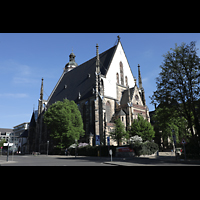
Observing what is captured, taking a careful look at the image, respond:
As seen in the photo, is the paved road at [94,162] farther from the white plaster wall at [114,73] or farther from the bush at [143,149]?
the white plaster wall at [114,73]

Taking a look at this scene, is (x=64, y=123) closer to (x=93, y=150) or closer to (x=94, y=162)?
(x=93, y=150)

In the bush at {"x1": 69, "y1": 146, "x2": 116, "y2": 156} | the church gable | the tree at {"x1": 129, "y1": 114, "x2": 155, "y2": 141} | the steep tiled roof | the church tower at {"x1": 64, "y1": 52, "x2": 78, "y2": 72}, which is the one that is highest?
the church tower at {"x1": 64, "y1": 52, "x2": 78, "y2": 72}

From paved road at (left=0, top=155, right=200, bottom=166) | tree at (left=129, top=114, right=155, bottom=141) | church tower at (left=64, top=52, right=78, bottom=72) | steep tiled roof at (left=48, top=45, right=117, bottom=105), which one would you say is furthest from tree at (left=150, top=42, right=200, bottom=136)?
church tower at (left=64, top=52, right=78, bottom=72)

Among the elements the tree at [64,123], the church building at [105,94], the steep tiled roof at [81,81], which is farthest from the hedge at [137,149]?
the steep tiled roof at [81,81]

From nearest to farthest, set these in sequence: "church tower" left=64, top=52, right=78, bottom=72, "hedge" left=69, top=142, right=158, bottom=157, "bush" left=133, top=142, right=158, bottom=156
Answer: "bush" left=133, top=142, right=158, bottom=156, "hedge" left=69, top=142, right=158, bottom=157, "church tower" left=64, top=52, right=78, bottom=72

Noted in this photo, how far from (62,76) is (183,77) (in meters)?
54.6

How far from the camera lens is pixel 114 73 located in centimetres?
4781

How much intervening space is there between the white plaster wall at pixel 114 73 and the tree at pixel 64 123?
9878 mm

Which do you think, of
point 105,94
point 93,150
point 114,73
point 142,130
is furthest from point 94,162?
point 114,73

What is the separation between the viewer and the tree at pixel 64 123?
3912cm

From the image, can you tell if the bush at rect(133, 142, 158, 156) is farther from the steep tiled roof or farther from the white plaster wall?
the steep tiled roof

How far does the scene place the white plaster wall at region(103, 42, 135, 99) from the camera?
44.9 metres
